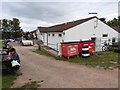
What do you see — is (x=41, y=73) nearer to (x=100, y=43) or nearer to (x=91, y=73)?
(x=91, y=73)

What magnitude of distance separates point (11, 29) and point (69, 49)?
66.1m

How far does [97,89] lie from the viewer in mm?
8117

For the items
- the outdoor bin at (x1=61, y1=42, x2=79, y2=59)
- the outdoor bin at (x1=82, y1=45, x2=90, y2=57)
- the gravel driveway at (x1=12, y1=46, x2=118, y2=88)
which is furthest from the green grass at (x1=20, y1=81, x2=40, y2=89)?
the outdoor bin at (x1=82, y1=45, x2=90, y2=57)

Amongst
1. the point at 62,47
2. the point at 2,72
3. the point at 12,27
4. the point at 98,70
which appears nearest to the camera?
the point at 2,72

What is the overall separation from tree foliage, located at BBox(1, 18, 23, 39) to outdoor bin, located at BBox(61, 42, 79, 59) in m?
61.3

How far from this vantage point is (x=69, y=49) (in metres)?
17.1

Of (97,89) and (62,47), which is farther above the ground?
(62,47)

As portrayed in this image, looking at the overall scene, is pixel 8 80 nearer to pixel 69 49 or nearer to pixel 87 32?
pixel 69 49

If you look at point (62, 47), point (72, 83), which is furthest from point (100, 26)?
point (72, 83)

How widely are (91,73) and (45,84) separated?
339cm

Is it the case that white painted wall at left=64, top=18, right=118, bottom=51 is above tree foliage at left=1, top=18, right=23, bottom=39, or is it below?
below

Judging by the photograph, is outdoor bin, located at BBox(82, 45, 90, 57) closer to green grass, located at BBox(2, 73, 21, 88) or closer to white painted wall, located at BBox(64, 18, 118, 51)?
white painted wall, located at BBox(64, 18, 118, 51)

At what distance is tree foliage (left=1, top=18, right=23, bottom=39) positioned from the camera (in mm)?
77300

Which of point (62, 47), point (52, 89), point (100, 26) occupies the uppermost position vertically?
point (100, 26)
